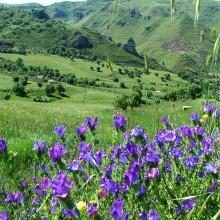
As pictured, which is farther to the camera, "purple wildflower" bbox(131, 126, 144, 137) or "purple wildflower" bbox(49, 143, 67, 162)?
"purple wildflower" bbox(131, 126, 144, 137)

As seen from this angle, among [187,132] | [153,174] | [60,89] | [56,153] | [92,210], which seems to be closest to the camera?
[92,210]

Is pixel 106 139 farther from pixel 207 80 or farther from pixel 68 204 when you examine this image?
pixel 68 204

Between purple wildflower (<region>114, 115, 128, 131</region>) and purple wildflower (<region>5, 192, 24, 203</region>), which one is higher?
purple wildflower (<region>114, 115, 128, 131</region>)

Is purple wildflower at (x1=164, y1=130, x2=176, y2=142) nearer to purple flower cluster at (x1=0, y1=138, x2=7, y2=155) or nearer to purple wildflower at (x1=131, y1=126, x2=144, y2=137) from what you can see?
purple wildflower at (x1=131, y1=126, x2=144, y2=137)

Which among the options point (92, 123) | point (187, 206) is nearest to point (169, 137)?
point (92, 123)

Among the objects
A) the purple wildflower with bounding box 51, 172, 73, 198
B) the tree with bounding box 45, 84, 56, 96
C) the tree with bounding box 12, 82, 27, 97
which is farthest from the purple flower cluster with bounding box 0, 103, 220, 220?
the tree with bounding box 45, 84, 56, 96

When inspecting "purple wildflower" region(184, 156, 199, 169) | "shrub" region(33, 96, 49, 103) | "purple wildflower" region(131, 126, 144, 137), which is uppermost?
"purple wildflower" region(131, 126, 144, 137)

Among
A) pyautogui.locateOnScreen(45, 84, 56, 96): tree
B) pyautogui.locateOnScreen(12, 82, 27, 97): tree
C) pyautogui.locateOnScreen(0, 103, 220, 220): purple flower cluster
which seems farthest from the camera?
pyautogui.locateOnScreen(45, 84, 56, 96): tree

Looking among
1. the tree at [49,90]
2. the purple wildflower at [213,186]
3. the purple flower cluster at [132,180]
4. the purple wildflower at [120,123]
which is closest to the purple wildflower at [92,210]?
the purple flower cluster at [132,180]

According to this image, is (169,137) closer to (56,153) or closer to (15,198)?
(56,153)

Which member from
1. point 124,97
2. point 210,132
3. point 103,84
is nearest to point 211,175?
point 210,132

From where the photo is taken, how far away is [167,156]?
3.79m

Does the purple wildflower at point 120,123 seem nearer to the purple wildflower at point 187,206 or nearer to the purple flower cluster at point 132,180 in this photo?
the purple flower cluster at point 132,180

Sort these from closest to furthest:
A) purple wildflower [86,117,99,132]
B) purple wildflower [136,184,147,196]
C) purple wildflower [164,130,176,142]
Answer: purple wildflower [136,184,147,196] < purple wildflower [164,130,176,142] < purple wildflower [86,117,99,132]
